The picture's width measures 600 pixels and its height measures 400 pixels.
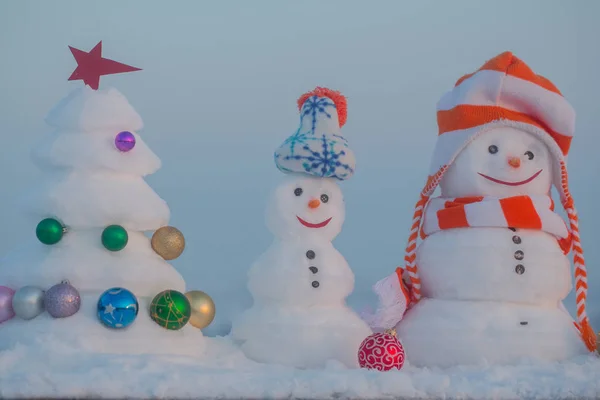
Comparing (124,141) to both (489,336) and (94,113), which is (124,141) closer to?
(94,113)

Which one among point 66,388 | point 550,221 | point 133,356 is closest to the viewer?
point 66,388

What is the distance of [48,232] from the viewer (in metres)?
3.40

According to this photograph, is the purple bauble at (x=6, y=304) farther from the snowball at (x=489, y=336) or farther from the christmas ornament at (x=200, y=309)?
the snowball at (x=489, y=336)

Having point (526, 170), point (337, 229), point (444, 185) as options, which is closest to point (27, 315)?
point (337, 229)

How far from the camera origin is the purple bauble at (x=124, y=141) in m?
3.55

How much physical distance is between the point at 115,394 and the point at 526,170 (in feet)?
7.51

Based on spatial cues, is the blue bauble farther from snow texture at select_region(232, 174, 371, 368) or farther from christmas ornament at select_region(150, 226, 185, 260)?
snow texture at select_region(232, 174, 371, 368)

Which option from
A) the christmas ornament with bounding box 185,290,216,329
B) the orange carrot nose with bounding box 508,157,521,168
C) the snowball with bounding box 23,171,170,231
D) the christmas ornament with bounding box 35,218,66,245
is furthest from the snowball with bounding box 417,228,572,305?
the christmas ornament with bounding box 35,218,66,245

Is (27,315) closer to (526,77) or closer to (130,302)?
(130,302)

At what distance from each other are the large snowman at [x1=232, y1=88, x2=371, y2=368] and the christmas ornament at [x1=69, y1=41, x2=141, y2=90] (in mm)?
1000

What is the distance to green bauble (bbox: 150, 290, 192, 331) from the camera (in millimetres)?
3326

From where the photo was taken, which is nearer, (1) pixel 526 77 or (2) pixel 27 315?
(2) pixel 27 315

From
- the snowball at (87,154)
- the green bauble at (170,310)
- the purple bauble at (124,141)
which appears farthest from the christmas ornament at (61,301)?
the purple bauble at (124,141)

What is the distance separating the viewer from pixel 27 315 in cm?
329
